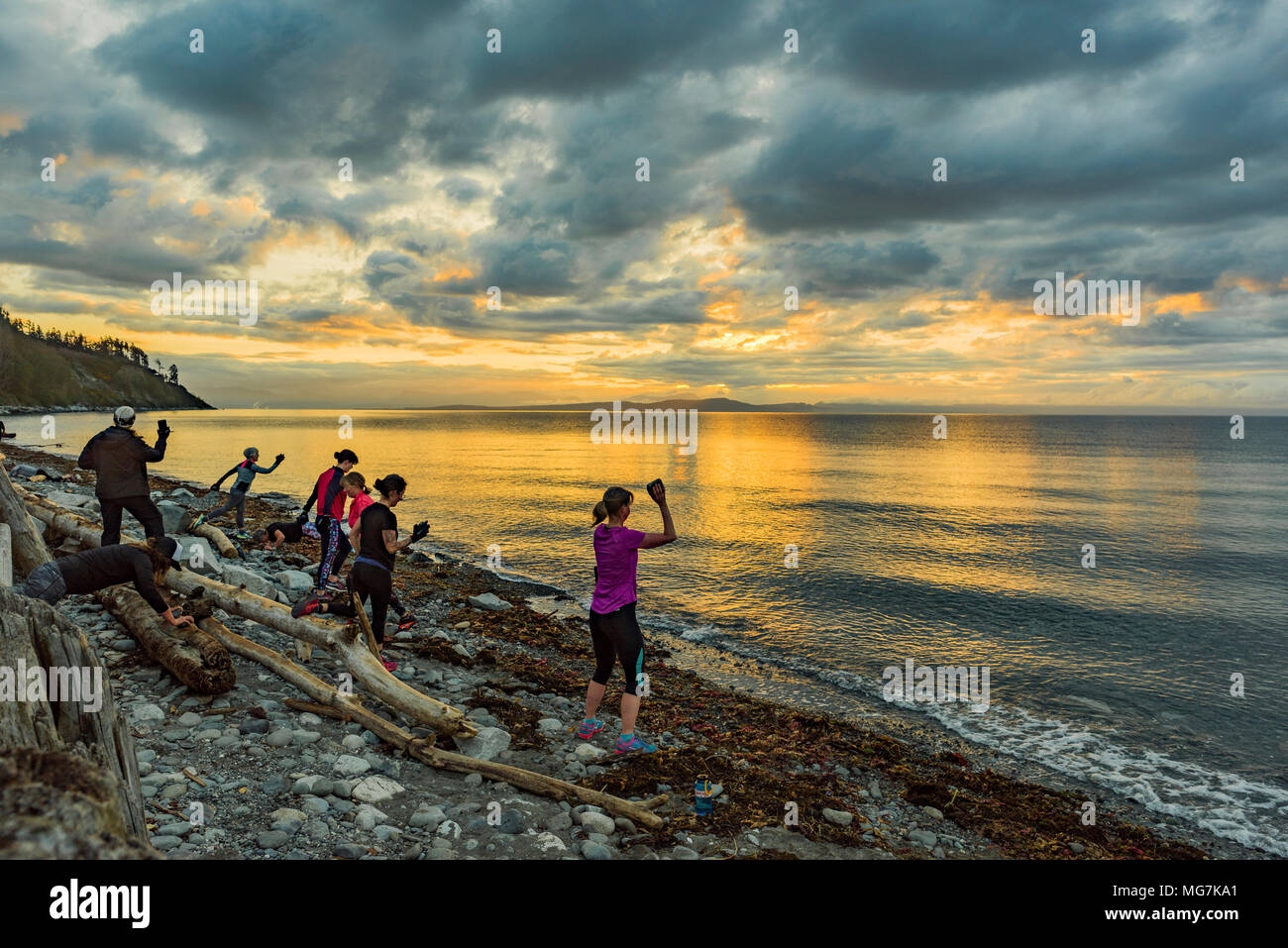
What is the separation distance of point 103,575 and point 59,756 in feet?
22.4

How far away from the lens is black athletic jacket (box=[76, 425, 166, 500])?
11.5 metres

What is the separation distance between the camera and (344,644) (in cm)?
848

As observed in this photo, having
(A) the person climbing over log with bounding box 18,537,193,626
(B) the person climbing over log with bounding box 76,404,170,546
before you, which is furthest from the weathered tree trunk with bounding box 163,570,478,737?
(B) the person climbing over log with bounding box 76,404,170,546

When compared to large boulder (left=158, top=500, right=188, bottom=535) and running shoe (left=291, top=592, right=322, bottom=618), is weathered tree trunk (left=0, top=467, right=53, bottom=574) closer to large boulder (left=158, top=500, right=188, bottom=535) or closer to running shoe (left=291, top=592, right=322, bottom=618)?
running shoe (left=291, top=592, right=322, bottom=618)

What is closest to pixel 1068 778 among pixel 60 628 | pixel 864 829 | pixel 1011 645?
pixel 864 829

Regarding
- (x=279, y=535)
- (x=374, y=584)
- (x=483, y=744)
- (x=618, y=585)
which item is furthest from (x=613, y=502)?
(x=279, y=535)

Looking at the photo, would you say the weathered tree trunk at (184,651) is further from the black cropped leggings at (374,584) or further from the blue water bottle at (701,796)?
the blue water bottle at (701,796)

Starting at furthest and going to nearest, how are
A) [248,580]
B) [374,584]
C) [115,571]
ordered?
[248,580], [374,584], [115,571]

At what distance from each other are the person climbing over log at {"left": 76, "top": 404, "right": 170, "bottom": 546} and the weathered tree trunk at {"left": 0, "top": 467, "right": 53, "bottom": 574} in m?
1.00

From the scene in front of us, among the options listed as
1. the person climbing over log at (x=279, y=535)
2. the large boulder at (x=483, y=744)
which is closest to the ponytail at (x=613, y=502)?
the large boulder at (x=483, y=744)

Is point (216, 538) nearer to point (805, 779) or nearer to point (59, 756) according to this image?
point (805, 779)

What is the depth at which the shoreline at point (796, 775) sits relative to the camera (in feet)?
24.6

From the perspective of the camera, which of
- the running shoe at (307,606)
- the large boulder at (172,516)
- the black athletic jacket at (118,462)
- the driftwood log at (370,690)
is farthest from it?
the large boulder at (172,516)

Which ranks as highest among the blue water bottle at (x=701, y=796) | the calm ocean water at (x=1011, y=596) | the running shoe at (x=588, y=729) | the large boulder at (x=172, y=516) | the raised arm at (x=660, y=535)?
the raised arm at (x=660, y=535)
